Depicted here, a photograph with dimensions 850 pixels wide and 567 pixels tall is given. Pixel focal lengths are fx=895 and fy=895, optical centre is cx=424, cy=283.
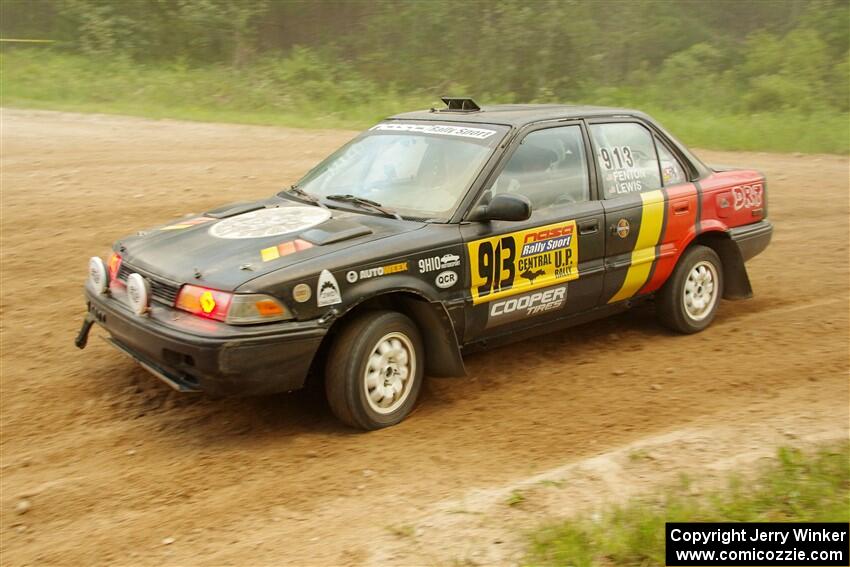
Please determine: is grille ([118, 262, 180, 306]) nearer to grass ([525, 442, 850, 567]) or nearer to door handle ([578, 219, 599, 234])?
grass ([525, 442, 850, 567])

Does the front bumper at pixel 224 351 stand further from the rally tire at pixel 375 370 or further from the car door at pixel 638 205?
the car door at pixel 638 205

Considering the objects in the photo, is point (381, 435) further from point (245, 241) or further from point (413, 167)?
point (413, 167)

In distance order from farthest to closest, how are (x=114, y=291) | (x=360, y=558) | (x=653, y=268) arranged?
(x=653, y=268)
(x=114, y=291)
(x=360, y=558)

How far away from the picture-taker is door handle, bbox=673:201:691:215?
20.9 feet

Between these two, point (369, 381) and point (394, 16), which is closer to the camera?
point (369, 381)

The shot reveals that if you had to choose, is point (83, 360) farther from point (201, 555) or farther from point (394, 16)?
point (394, 16)

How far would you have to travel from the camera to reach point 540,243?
5.53 meters

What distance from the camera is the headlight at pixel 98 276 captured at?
5.20 m

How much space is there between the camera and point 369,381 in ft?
16.0

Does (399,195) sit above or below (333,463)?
above

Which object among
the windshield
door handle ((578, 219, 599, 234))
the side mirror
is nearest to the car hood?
the windshield

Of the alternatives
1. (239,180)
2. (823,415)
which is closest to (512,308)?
(823,415)

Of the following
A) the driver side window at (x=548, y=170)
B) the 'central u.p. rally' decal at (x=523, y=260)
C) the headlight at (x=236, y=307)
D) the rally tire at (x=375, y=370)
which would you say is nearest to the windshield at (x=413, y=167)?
the driver side window at (x=548, y=170)

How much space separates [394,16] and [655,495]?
21662 millimetres
